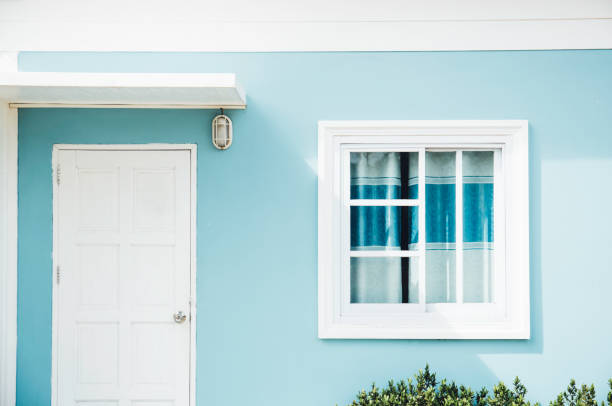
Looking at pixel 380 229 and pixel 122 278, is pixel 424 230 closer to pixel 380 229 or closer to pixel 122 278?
pixel 380 229

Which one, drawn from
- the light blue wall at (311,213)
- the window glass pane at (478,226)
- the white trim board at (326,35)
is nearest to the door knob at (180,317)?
the light blue wall at (311,213)

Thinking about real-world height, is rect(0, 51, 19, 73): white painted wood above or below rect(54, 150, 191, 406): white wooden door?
above

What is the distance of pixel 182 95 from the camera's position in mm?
3627

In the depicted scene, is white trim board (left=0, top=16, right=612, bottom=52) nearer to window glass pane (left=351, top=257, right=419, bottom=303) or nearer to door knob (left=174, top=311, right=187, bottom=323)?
window glass pane (left=351, top=257, right=419, bottom=303)

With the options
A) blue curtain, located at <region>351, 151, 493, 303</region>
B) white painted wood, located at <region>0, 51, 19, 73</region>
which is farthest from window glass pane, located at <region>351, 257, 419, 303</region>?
white painted wood, located at <region>0, 51, 19, 73</region>

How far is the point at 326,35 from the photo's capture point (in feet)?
12.8

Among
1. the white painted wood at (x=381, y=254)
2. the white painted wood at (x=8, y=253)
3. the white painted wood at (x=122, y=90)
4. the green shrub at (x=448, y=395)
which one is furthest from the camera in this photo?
the white painted wood at (x=381, y=254)

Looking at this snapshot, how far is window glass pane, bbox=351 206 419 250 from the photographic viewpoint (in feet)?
13.3

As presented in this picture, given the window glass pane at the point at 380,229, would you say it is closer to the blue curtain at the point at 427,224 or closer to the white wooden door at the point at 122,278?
the blue curtain at the point at 427,224

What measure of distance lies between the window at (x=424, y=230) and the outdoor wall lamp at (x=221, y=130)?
699mm

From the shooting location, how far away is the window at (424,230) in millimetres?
3881

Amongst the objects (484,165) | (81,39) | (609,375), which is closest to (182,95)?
(81,39)

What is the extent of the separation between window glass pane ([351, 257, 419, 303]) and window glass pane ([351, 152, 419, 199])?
20.7 inches

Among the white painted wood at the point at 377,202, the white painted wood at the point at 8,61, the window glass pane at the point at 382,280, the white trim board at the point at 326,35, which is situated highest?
the white trim board at the point at 326,35
